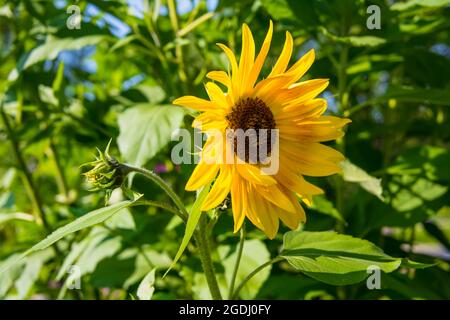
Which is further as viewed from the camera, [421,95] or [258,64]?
[421,95]

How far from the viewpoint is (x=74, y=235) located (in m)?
1.43

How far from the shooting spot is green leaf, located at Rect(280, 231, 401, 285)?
74cm

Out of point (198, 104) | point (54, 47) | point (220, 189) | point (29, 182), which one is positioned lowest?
point (29, 182)

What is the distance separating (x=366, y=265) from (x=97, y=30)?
0.82 meters

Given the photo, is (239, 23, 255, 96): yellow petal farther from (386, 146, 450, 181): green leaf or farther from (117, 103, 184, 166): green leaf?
(386, 146, 450, 181): green leaf

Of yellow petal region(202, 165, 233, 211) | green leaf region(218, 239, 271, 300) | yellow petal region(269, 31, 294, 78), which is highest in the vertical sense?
yellow petal region(269, 31, 294, 78)

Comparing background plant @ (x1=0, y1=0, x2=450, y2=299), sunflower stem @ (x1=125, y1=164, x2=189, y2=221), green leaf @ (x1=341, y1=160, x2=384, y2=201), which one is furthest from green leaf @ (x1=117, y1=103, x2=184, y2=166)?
green leaf @ (x1=341, y1=160, x2=384, y2=201)

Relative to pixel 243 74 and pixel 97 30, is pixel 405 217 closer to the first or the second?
pixel 243 74

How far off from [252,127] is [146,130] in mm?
289

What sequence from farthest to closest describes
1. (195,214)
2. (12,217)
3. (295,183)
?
(12,217) → (295,183) → (195,214)

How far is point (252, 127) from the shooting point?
2.66ft

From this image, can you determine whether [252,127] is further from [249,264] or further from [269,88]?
[249,264]

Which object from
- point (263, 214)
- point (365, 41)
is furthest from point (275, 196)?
point (365, 41)
